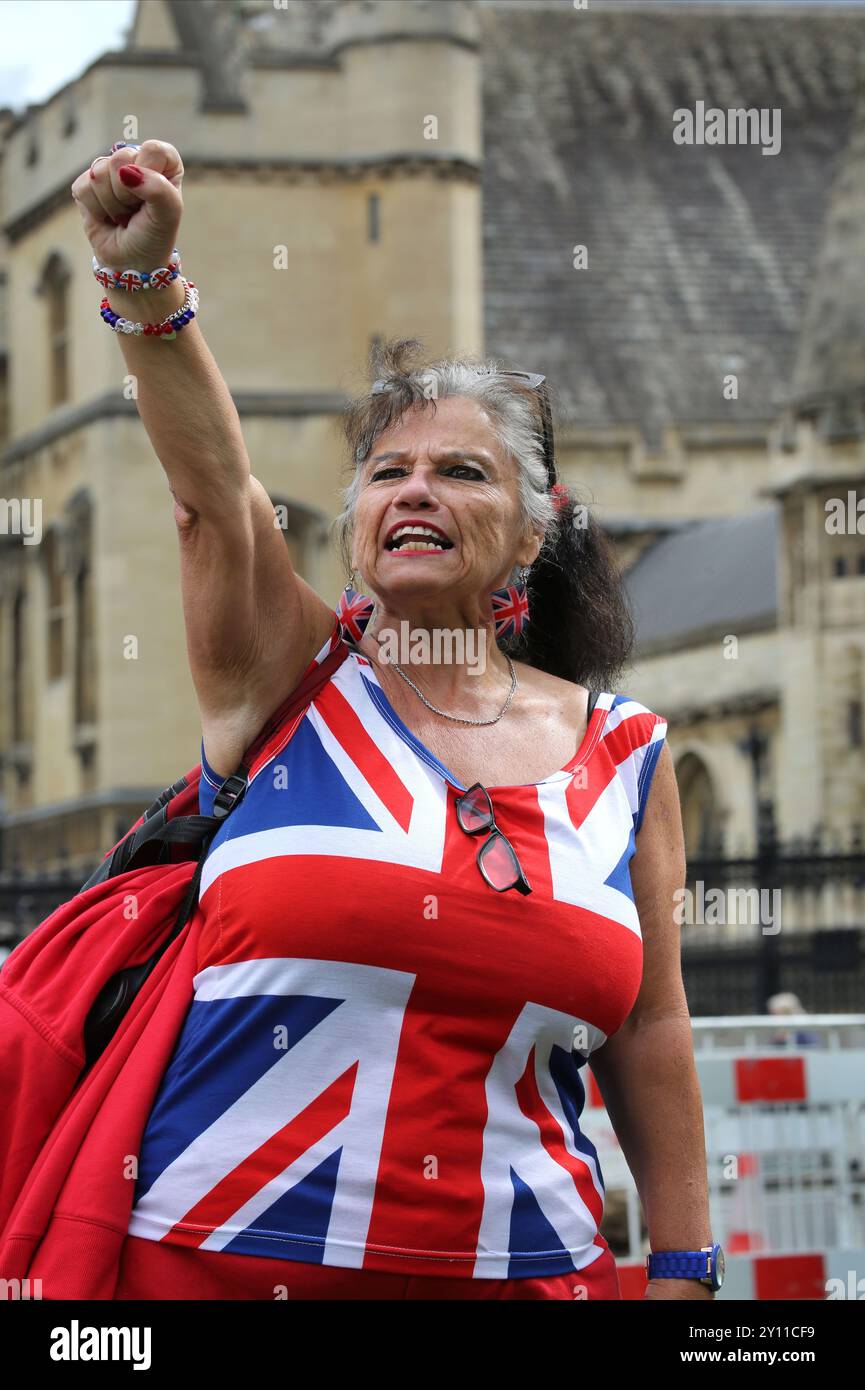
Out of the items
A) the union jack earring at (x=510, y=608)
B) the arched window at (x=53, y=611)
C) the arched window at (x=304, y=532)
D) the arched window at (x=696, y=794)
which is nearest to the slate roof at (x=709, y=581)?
the arched window at (x=696, y=794)

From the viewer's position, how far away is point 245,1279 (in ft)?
7.20

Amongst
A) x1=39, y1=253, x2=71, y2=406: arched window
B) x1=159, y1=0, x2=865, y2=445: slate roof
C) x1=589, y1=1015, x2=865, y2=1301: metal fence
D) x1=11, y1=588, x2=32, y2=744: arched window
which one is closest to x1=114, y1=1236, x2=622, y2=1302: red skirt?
x1=589, y1=1015, x2=865, y2=1301: metal fence

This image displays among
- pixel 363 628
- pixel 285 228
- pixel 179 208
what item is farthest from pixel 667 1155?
pixel 285 228

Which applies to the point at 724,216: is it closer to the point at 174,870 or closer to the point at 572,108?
the point at 572,108

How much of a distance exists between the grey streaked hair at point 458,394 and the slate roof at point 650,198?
110ft

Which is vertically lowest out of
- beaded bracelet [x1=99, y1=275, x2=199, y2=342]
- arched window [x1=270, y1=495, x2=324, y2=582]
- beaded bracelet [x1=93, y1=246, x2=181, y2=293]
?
beaded bracelet [x1=99, y1=275, x2=199, y2=342]

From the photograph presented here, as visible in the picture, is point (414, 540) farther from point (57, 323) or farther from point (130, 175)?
point (57, 323)

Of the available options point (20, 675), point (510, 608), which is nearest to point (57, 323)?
point (20, 675)

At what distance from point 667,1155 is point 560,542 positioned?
758mm

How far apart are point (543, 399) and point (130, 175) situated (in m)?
0.74

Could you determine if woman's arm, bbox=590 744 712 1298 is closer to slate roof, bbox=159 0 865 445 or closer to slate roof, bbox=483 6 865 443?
slate roof, bbox=159 0 865 445

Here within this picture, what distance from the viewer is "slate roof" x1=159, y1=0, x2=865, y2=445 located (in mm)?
38375

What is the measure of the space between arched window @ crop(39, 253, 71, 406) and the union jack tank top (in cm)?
2828
